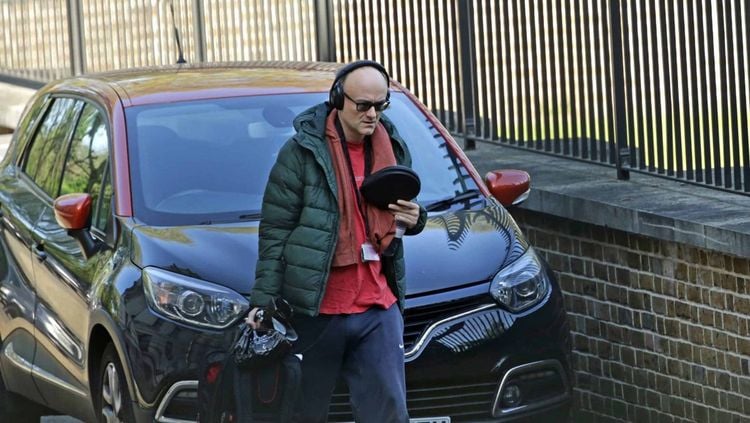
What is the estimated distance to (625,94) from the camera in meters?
9.30

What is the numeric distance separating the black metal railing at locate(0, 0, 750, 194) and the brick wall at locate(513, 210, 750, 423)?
56 cm

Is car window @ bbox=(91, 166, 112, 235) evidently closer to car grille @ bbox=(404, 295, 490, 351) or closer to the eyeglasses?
car grille @ bbox=(404, 295, 490, 351)

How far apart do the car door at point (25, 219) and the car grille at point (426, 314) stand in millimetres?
2168

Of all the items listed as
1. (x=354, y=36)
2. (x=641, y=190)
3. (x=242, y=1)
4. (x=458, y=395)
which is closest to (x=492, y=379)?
(x=458, y=395)

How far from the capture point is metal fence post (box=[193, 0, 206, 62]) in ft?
49.6

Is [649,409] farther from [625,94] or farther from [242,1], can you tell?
[242,1]

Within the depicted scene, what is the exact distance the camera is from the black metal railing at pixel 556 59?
848 cm

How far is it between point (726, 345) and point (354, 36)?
5.60 m

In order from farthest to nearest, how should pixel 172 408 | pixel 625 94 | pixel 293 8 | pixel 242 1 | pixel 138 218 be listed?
pixel 242 1 → pixel 293 8 → pixel 625 94 → pixel 138 218 → pixel 172 408

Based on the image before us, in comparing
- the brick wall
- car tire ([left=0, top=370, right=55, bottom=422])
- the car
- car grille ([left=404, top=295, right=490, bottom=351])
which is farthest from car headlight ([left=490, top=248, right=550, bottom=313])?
car tire ([left=0, top=370, right=55, bottom=422])

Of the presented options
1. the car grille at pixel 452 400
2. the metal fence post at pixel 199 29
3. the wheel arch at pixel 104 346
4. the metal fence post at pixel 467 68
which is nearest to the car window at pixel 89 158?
the wheel arch at pixel 104 346

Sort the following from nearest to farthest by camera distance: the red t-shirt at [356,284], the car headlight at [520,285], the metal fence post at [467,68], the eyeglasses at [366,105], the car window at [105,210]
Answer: the eyeglasses at [366,105], the red t-shirt at [356,284], the car headlight at [520,285], the car window at [105,210], the metal fence post at [467,68]

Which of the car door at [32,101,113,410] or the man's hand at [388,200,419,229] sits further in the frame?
the car door at [32,101,113,410]

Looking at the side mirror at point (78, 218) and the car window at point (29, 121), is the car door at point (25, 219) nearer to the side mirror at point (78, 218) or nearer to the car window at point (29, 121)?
the car window at point (29, 121)
